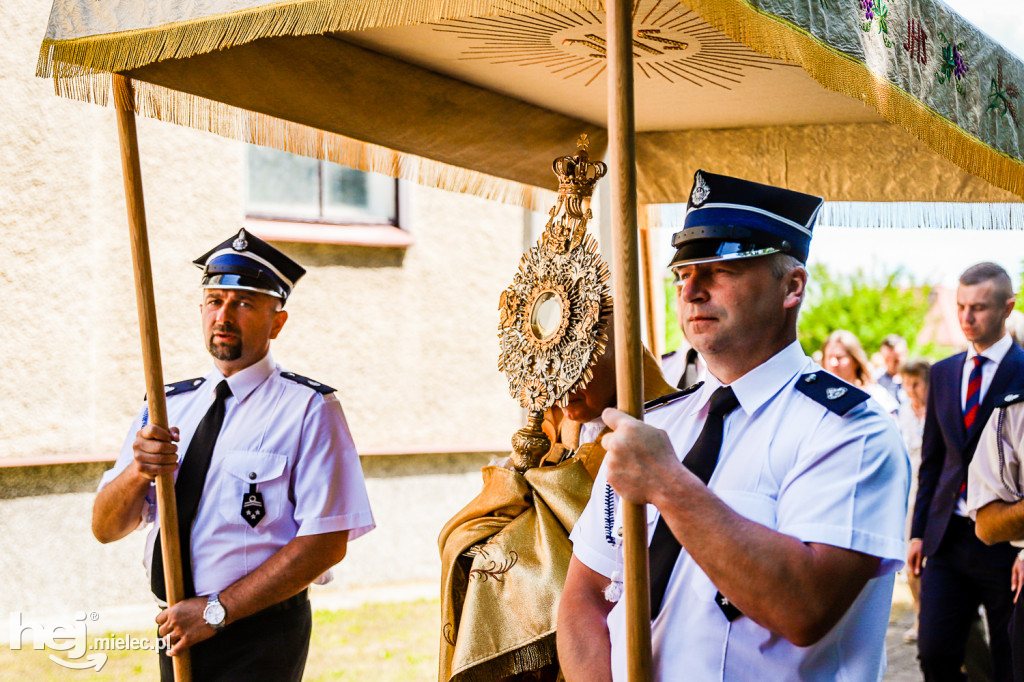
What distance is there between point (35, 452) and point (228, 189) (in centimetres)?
242

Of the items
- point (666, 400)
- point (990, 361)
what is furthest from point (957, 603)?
point (666, 400)

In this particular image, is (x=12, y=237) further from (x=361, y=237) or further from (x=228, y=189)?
(x=361, y=237)

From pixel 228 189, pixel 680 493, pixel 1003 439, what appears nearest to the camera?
pixel 680 493

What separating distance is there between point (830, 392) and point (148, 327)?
1971 mm

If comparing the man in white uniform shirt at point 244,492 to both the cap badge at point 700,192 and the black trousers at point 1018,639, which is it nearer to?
the cap badge at point 700,192

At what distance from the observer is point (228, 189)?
7551 millimetres

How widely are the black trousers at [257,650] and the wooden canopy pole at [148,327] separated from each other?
12cm

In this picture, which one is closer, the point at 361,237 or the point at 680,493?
the point at 680,493

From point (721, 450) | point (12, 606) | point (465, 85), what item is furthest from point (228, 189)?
point (721, 450)

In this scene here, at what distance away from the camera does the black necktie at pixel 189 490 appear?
312cm

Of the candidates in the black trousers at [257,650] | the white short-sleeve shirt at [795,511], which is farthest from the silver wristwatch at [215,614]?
the white short-sleeve shirt at [795,511]

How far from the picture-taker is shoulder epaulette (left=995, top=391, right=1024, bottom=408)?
4.08 m

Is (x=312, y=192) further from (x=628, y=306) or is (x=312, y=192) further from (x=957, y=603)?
(x=628, y=306)

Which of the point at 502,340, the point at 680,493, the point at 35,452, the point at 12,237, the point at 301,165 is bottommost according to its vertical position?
the point at 35,452
